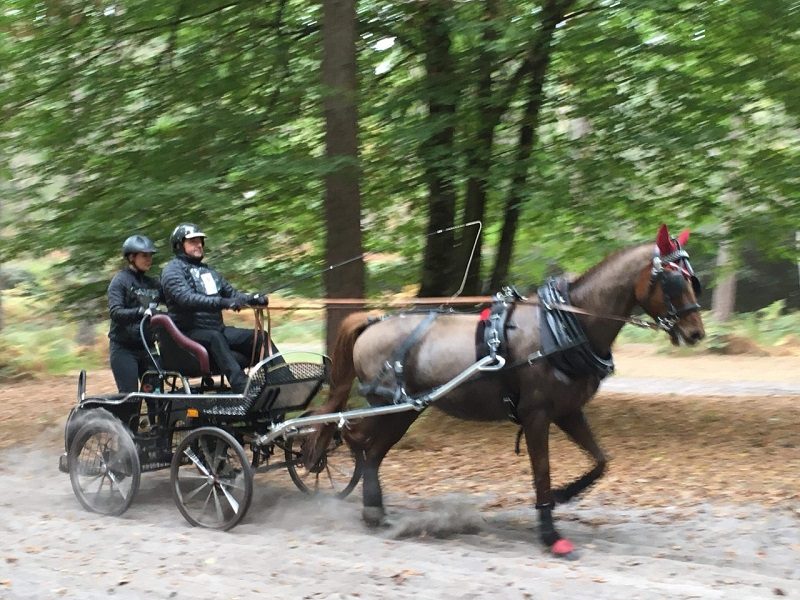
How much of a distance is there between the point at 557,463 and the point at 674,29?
4.84m

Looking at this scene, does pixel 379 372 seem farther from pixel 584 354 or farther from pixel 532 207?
pixel 532 207

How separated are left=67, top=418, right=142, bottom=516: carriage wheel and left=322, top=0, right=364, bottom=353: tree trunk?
96.7 inches

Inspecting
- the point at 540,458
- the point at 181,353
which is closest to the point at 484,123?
the point at 181,353

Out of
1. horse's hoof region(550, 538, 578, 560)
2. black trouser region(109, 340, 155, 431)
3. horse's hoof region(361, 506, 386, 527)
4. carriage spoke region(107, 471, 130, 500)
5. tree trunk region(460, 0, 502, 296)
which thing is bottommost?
horse's hoof region(550, 538, 578, 560)

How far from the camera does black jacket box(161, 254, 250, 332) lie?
275 inches

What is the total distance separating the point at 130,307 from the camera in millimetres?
7875

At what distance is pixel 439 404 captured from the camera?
6.47 meters

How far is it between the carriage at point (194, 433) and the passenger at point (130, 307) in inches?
7.3

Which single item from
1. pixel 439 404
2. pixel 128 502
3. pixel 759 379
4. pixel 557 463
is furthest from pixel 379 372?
pixel 759 379

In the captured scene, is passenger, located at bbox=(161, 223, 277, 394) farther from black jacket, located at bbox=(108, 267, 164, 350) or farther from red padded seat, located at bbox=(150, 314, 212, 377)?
black jacket, located at bbox=(108, 267, 164, 350)

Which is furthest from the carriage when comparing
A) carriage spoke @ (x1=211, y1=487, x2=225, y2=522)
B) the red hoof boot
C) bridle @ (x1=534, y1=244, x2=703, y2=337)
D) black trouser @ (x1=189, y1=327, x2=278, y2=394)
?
bridle @ (x1=534, y1=244, x2=703, y2=337)

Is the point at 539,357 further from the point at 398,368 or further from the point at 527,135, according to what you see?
the point at 527,135

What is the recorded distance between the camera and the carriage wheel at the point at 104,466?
720cm

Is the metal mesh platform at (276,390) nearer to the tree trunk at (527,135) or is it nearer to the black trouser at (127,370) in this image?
the black trouser at (127,370)
